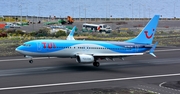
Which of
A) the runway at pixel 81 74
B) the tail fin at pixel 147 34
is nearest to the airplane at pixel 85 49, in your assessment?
the tail fin at pixel 147 34

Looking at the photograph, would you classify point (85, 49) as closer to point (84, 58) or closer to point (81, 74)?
point (84, 58)

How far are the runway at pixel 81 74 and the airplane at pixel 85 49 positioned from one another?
5.29ft

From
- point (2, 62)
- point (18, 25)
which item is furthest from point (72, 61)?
point (18, 25)

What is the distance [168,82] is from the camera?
3550 cm

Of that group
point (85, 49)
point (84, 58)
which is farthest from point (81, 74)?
point (85, 49)

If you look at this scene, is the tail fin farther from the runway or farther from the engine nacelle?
the engine nacelle

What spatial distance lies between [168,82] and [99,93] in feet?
31.0

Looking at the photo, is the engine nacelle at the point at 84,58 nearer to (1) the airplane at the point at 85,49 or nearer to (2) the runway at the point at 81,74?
(1) the airplane at the point at 85,49

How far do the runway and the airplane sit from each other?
1613mm

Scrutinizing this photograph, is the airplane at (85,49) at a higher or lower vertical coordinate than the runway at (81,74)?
higher

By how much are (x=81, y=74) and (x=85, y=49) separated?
5.39 metres

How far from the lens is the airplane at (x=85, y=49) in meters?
42.0

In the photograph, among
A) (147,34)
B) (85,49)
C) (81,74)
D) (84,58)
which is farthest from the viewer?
(147,34)

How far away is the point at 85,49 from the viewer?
43.9m
